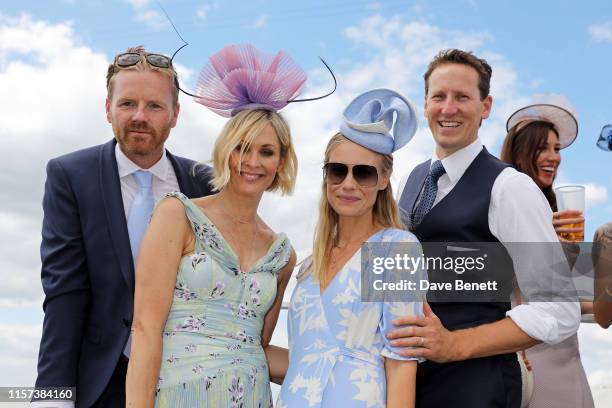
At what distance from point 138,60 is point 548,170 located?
3042 millimetres

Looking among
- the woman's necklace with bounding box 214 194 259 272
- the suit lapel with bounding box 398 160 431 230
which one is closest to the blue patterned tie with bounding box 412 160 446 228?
the suit lapel with bounding box 398 160 431 230

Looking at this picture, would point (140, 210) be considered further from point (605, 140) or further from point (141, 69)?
Result: point (605, 140)

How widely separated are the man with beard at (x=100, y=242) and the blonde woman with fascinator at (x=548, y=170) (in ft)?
8.68

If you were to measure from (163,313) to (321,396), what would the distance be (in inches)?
32.3

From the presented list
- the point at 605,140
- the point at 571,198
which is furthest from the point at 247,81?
the point at 605,140

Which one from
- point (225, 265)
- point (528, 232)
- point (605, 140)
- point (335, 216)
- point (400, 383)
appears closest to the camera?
point (400, 383)

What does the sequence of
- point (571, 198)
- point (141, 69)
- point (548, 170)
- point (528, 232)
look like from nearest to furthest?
point (528, 232) < point (141, 69) < point (571, 198) < point (548, 170)

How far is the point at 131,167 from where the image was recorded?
3752mm

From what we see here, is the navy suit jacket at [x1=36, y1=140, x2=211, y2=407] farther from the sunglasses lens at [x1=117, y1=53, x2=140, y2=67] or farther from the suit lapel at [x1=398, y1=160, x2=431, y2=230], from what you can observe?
the suit lapel at [x1=398, y1=160, x2=431, y2=230]

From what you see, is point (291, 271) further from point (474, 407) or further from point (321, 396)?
point (474, 407)

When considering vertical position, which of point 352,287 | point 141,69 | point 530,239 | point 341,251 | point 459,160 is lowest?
point 352,287

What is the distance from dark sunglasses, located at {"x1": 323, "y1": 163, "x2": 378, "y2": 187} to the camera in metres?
3.14

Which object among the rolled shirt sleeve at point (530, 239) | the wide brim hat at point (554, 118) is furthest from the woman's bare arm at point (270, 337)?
the wide brim hat at point (554, 118)

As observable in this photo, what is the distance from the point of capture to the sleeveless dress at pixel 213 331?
2.94 metres
